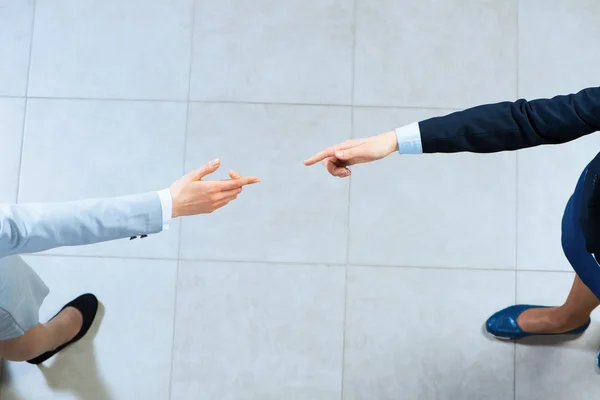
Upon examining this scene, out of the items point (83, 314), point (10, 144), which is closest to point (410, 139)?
point (83, 314)

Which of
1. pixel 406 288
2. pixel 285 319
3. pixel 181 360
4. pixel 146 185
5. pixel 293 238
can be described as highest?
pixel 146 185

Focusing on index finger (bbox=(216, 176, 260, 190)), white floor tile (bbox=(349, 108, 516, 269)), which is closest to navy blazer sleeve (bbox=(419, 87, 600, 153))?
index finger (bbox=(216, 176, 260, 190))

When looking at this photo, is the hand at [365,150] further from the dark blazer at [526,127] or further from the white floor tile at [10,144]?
the white floor tile at [10,144]

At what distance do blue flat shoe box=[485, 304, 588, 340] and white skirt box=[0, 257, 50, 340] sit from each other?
1.22m

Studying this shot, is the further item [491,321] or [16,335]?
[491,321]

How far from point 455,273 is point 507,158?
375mm

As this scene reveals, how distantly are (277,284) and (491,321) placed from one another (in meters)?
0.62

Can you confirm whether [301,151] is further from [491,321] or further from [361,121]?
[491,321]

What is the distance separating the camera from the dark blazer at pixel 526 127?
995mm

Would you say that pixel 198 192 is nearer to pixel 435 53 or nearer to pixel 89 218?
pixel 89 218

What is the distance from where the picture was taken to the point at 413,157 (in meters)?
1.72

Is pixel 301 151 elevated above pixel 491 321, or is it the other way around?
pixel 301 151

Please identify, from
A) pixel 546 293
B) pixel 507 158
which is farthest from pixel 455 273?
pixel 507 158

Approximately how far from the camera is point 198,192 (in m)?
1.07
